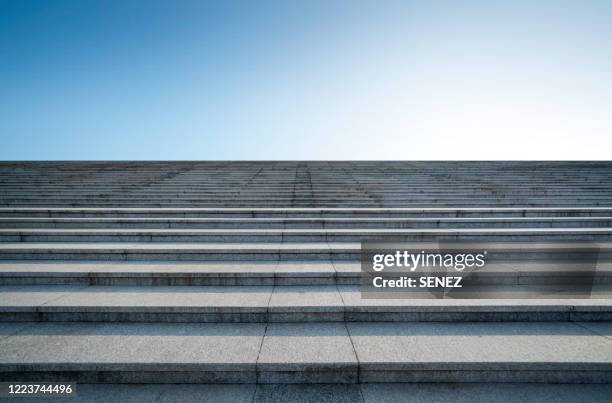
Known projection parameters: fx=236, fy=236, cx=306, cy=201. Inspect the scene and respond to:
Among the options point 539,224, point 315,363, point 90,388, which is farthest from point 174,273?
point 539,224

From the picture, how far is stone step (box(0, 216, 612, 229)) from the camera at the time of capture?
5.88m

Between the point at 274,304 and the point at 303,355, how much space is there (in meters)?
0.85

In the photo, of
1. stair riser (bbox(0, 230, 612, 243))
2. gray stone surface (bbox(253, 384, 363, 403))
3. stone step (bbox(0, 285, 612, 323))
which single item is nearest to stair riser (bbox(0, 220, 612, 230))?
stair riser (bbox(0, 230, 612, 243))

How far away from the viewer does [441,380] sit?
2562 mm

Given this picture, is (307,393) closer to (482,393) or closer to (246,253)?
(482,393)

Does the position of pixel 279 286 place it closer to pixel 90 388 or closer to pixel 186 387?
pixel 186 387

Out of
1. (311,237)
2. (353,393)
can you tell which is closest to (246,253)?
(311,237)

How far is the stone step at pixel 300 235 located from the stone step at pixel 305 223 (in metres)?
0.46

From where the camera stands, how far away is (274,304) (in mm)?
3330

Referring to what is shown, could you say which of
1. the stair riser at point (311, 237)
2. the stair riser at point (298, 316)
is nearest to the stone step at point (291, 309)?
the stair riser at point (298, 316)

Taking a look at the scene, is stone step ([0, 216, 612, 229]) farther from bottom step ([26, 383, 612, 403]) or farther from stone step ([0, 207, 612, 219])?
bottom step ([26, 383, 612, 403])

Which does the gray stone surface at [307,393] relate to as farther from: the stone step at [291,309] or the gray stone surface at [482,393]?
the stone step at [291,309]

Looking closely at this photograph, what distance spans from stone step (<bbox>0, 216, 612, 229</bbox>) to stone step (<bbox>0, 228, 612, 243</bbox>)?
1.51 feet

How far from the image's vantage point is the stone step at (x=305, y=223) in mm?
5883
